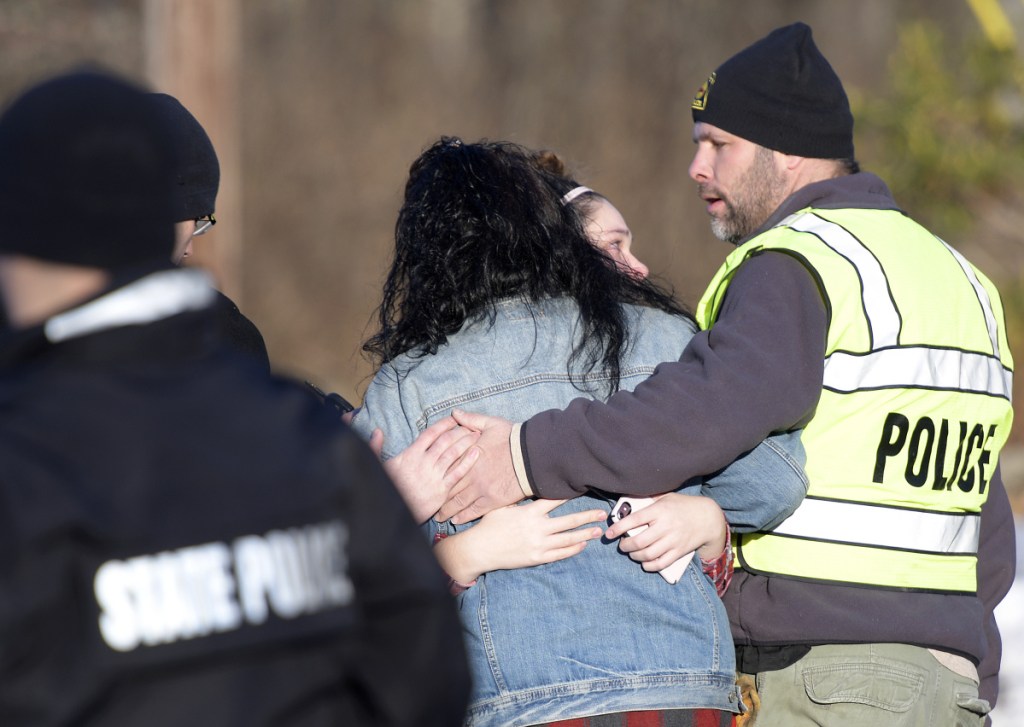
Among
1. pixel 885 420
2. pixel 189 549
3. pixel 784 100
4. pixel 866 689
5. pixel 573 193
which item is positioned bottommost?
pixel 866 689

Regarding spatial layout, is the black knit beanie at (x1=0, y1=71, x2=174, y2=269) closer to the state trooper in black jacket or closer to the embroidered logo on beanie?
the state trooper in black jacket

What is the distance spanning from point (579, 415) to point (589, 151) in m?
15.3

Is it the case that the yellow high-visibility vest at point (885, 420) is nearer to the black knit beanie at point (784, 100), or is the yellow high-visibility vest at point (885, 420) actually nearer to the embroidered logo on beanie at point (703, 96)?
the black knit beanie at point (784, 100)

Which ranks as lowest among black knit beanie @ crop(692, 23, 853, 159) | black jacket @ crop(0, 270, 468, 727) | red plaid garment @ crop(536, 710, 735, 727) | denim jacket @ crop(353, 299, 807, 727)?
red plaid garment @ crop(536, 710, 735, 727)

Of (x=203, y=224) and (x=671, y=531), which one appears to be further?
(x=203, y=224)

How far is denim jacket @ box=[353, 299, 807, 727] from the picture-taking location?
2.10 m

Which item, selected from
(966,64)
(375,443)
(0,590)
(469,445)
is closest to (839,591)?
(469,445)

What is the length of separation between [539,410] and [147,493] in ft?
3.63

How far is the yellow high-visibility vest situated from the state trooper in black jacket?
119 centimetres

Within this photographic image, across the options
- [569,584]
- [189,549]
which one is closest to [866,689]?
[569,584]

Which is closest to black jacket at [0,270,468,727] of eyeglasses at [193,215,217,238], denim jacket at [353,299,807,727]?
denim jacket at [353,299,807,727]

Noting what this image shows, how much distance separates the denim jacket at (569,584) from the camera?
210 cm

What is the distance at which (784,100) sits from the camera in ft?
9.29

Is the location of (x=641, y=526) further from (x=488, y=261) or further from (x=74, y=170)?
(x=74, y=170)
